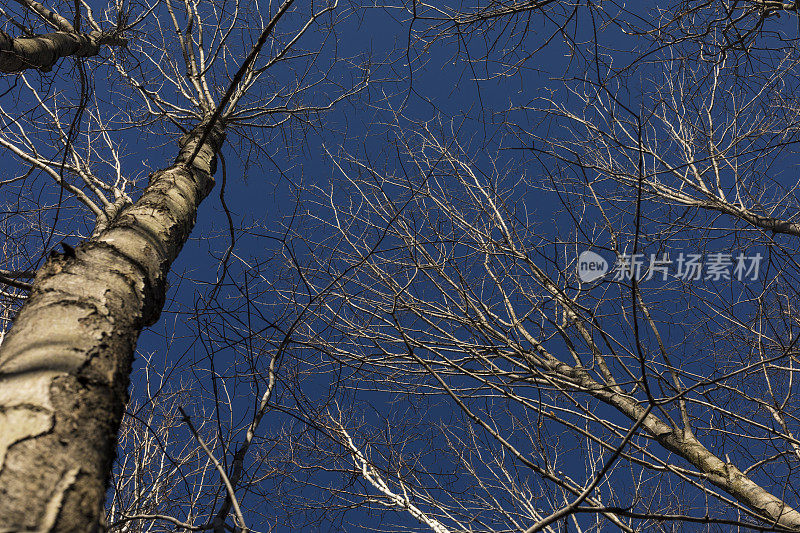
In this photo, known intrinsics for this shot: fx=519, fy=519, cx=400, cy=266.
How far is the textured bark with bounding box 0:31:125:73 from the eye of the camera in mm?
2389

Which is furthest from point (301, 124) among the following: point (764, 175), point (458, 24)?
point (764, 175)

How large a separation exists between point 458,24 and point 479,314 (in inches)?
53.0

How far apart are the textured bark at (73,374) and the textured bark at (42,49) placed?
1438 millimetres

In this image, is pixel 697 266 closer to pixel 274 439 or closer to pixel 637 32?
pixel 637 32

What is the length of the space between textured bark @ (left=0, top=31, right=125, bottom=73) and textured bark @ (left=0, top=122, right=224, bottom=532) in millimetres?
1438

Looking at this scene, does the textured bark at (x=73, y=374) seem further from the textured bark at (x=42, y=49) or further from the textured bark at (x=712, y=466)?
the textured bark at (x=712, y=466)

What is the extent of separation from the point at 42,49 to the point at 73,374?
99.3 inches

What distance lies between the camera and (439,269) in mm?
2475

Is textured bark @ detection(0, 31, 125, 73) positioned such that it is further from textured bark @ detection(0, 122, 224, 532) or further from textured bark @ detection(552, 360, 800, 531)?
textured bark @ detection(552, 360, 800, 531)

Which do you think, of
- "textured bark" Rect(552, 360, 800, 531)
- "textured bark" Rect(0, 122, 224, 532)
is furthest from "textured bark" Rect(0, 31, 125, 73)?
"textured bark" Rect(552, 360, 800, 531)

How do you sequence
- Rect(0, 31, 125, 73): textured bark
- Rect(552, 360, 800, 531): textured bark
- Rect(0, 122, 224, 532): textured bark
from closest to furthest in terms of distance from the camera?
Rect(0, 122, 224, 532): textured bark, Rect(552, 360, 800, 531): textured bark, Rect(0, 31, 125, 73): textured bark

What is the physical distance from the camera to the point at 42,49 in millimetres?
2678

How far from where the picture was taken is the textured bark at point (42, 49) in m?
2.39

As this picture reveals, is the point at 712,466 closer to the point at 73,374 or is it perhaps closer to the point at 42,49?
the point at 73,374
